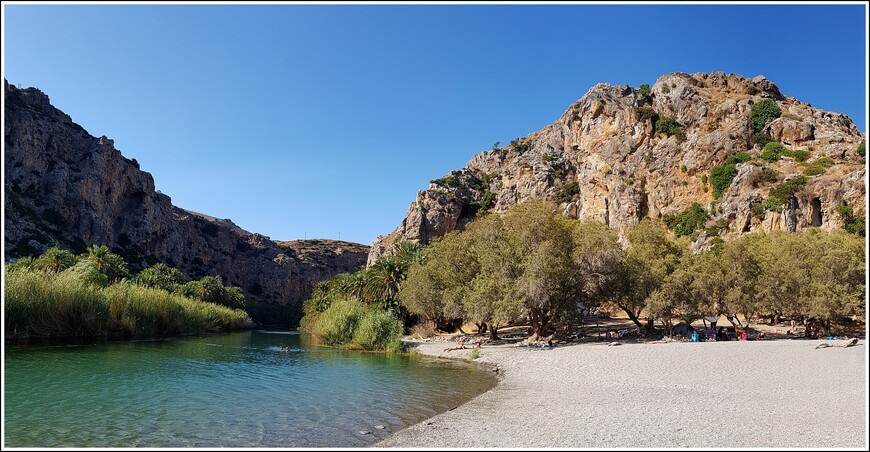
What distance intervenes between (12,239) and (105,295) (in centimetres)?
6867

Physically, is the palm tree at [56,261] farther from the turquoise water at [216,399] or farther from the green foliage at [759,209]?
the green foliage at [759,209]

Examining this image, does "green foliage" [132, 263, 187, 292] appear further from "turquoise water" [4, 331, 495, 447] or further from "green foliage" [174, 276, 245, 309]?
"turquoise water" [4, 331, 495, 447]

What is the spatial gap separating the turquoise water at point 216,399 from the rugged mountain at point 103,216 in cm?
8699

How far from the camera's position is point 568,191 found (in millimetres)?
107375

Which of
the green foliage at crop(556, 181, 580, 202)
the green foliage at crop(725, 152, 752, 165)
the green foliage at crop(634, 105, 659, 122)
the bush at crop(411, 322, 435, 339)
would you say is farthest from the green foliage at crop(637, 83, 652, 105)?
the bush at crop(411, 322, 435, 339)

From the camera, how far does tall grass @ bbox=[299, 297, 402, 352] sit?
42062 mm

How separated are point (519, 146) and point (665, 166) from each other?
5624 cm

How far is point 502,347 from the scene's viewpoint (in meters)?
39.9

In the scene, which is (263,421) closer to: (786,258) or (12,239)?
(786,258)

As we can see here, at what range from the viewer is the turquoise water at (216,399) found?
12.9 metres

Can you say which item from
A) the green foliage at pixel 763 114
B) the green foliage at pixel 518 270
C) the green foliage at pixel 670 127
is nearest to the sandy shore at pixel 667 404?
the green foliage at pixel 518 270

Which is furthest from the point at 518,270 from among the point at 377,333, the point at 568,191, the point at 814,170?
the point at 568,191

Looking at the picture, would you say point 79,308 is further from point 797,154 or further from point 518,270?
point 797,154

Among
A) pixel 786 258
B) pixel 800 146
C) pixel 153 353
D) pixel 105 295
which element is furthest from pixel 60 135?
pixel 800 146
